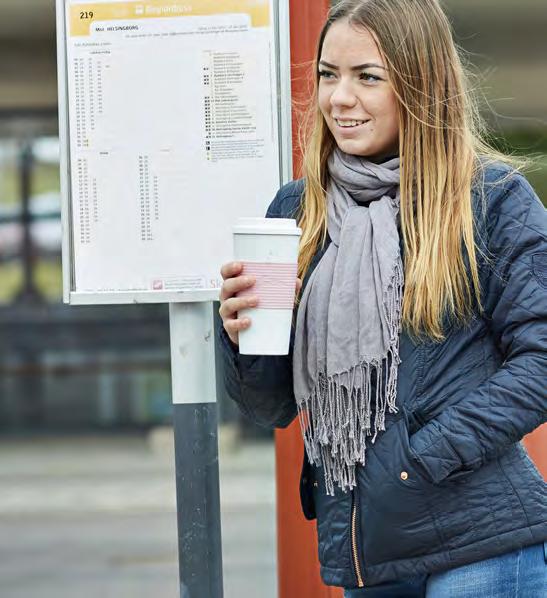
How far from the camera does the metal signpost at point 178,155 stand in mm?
2096

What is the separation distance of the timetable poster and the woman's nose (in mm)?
513

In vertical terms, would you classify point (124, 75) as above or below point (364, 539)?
above

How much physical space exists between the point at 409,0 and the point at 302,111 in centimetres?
78

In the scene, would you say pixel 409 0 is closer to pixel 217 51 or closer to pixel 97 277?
pixel 217 51

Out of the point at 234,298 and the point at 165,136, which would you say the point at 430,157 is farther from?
the point at 165,136

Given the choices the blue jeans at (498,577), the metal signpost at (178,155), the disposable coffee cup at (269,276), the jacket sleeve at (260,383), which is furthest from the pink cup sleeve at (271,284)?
the metal signpost at (178,155)

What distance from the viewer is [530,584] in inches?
59.6

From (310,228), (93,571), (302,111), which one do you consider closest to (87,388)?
(93,571)

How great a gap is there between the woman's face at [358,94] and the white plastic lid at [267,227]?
0.58 feet

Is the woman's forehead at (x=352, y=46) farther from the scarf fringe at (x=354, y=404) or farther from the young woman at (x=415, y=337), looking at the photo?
the scarf fringe at (x=354, y=404)

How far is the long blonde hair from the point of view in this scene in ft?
4.96

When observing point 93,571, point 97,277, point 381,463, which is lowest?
point 93,571

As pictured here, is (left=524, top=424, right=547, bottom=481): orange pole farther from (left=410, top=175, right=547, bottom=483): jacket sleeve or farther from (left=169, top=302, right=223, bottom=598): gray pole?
(left=410, top=175, right=547, bottom=483): jacket sleeve

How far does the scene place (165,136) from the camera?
212 cm
